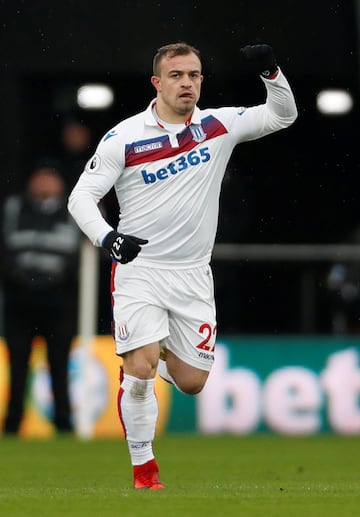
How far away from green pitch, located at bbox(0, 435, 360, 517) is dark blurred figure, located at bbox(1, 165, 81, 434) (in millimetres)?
930

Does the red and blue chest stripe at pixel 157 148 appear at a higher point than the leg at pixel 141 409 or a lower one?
higher

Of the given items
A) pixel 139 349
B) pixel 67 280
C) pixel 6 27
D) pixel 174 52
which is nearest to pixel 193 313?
pixel 139 349

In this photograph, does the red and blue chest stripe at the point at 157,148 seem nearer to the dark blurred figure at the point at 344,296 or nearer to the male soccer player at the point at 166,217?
the male soccer player at the point at 166,217

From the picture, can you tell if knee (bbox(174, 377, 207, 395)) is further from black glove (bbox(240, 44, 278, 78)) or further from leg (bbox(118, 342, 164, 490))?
black glove (bbox(240, 44, 278, 78))

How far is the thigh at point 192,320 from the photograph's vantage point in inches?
355

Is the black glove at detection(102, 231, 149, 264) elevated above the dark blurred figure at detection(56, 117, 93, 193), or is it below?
below

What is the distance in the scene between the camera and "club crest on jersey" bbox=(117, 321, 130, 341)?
8.77 meters

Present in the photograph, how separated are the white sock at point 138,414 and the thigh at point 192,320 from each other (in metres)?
0.38

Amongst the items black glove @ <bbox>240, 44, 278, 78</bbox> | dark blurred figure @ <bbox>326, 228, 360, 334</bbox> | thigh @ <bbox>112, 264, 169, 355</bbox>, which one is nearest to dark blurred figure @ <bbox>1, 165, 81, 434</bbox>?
dark blurred figure @ <bbox>326, 228, 360, 334</bbox>

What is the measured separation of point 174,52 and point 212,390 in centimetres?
645

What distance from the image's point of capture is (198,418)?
49.5 ft

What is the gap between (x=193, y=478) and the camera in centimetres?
1015

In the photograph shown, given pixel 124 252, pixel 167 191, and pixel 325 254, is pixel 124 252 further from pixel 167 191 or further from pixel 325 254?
pixel 325 254

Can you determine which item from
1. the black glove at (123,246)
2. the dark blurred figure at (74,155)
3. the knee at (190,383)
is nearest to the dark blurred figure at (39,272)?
the dark blurred figure at (74,155)
